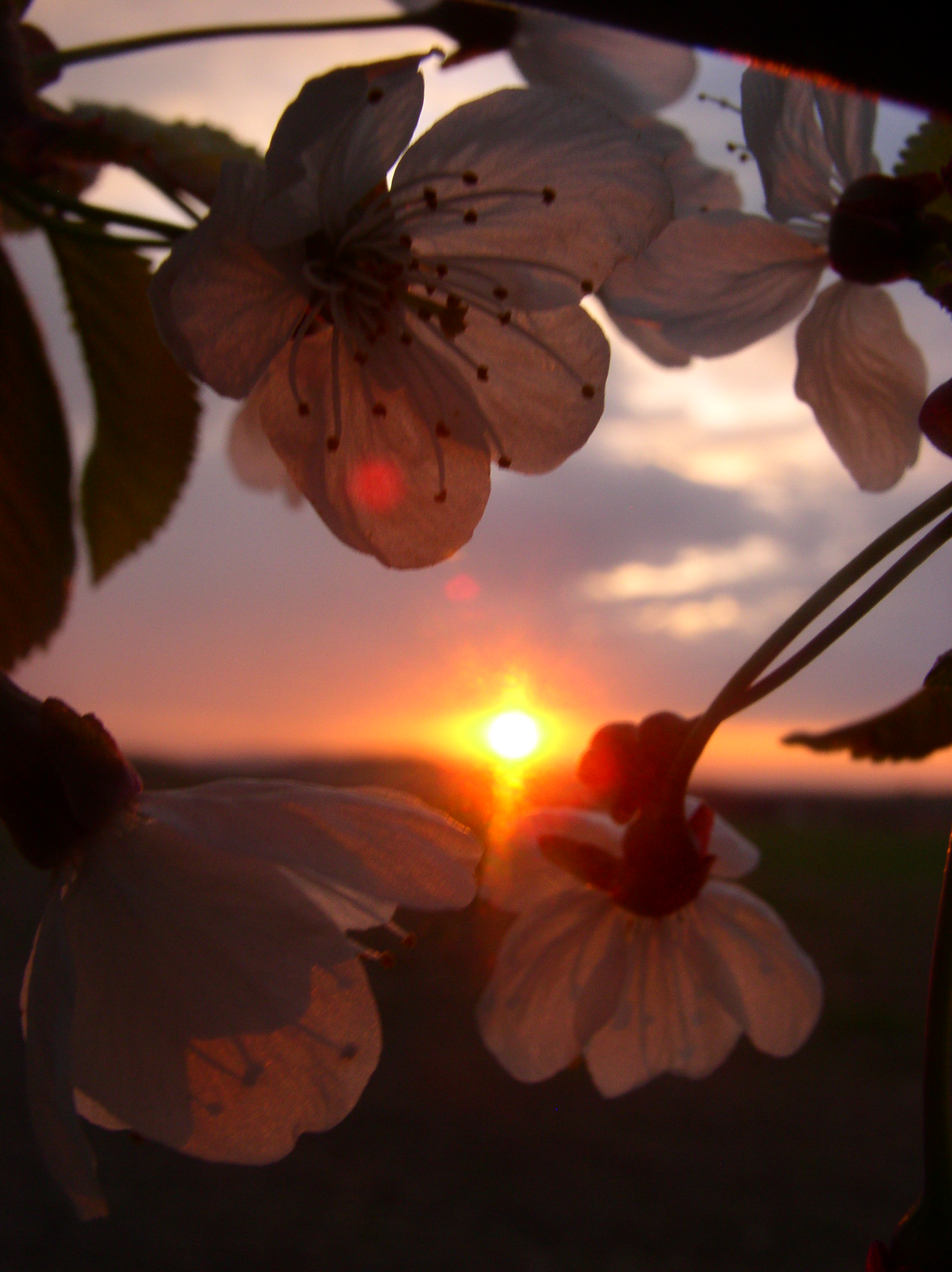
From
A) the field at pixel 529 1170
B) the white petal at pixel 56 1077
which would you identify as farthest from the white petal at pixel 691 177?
the field at pixel 529 1170

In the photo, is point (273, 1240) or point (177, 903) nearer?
point (177, 903)

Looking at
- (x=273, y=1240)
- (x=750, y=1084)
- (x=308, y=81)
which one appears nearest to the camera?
(x=308, y=81)

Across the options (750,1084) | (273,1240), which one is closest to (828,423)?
(273,1240)

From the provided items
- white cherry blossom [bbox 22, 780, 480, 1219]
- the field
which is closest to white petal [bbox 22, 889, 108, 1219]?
white cherry blossom [bbox 22, 780, 480, 1219]

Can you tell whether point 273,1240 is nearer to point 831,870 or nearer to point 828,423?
point 828,423

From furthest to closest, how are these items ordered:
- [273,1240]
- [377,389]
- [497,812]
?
1. [273,1240]
2. [497,812]
3. [377,389]

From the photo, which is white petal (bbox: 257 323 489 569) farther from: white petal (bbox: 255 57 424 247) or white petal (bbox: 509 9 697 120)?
white petal (bbox: 509 9 697 120)

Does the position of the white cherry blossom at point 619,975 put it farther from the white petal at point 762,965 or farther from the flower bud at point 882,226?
the flower bud at point 882,226
